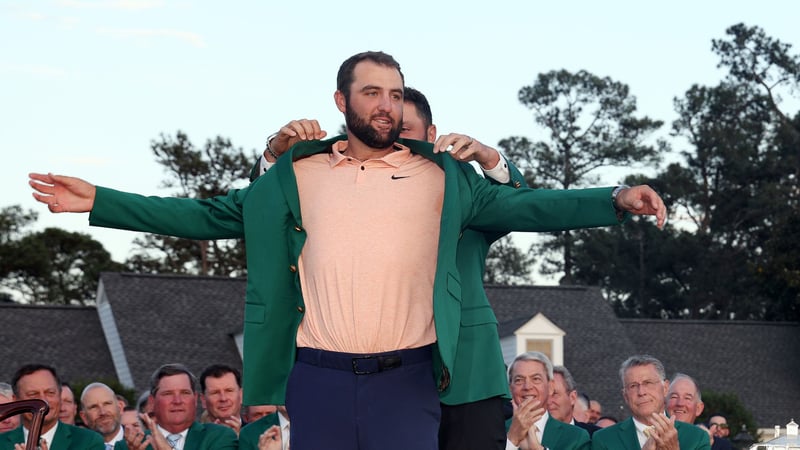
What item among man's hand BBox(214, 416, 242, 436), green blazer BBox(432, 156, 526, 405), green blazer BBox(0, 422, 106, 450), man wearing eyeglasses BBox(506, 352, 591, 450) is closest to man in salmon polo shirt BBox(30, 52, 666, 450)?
green blazer BBox(432, 156, 526, 405)

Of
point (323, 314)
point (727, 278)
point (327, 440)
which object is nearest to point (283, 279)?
point (323, 314)

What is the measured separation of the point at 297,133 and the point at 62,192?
967 mm

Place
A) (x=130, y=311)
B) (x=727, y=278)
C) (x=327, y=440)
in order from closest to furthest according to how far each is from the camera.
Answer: (x=327, y=440) < (x=130, y=311) < (x=727, y=278)

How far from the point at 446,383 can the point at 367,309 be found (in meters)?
0.42

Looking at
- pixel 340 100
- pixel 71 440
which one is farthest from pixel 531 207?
pixel 71 440

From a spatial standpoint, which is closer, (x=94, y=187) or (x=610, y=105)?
(x=94, y=187)

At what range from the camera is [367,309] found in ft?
16.5

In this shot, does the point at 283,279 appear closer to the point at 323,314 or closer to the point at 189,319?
the point at 323,314

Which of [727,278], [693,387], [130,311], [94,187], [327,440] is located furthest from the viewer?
[727,278]

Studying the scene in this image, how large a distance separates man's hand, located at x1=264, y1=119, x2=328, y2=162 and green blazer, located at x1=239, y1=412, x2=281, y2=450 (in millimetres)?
4008

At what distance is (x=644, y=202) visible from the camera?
16.5 ft

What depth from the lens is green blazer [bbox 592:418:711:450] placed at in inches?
349

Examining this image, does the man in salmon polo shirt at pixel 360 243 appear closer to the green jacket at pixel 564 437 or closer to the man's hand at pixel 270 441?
the man's hand at pixel 270 441

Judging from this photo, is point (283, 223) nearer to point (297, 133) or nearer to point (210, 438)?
point (297, 133)
